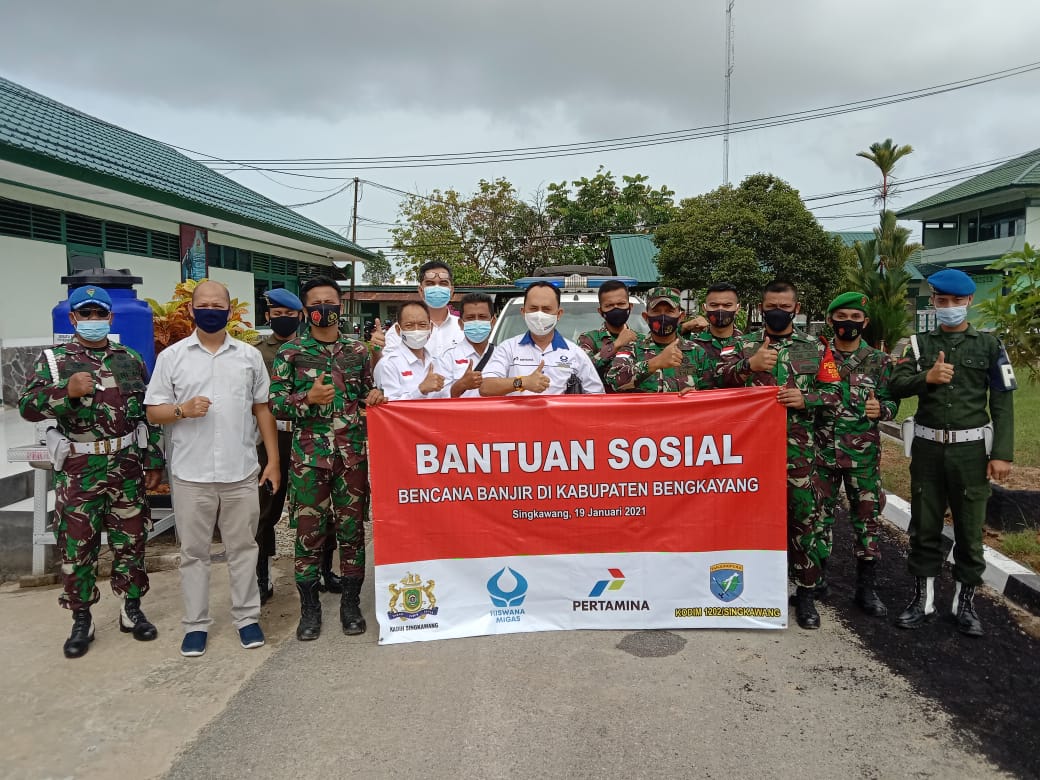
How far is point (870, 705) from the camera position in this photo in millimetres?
3188

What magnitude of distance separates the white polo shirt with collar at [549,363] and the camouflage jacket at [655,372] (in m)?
0.18

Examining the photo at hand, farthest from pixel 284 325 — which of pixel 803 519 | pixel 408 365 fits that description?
pixel 803 519

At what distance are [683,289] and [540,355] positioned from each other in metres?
20.1

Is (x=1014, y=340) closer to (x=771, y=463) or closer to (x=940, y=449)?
(x=940, y=449)

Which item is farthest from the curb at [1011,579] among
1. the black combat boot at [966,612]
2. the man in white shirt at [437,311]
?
the man in white shirt at [437,311]

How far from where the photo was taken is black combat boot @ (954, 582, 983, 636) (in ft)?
12.8

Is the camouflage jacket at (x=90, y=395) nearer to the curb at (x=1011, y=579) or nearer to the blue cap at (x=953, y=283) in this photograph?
the blue cap at (x=953, y=283)

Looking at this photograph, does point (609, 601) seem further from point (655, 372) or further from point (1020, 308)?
point (1020, 308)

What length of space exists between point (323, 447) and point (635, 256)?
29693 mm

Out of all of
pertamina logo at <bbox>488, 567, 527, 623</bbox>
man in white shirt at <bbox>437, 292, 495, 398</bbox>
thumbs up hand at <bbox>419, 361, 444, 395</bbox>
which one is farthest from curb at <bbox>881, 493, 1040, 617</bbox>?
thumbs up hand at <bbox>419, 361, 444, 395</bbox>

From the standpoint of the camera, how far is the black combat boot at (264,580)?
15.3 ft

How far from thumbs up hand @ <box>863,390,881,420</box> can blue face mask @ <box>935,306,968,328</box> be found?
1.87ft

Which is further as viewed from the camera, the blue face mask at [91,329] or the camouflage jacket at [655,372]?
the camouflage jacket at [655,372]

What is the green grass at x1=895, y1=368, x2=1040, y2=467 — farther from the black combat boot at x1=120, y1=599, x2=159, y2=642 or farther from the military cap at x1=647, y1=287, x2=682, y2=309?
the black combat boot at x1=120, y1=599, x2=159, y2=642
